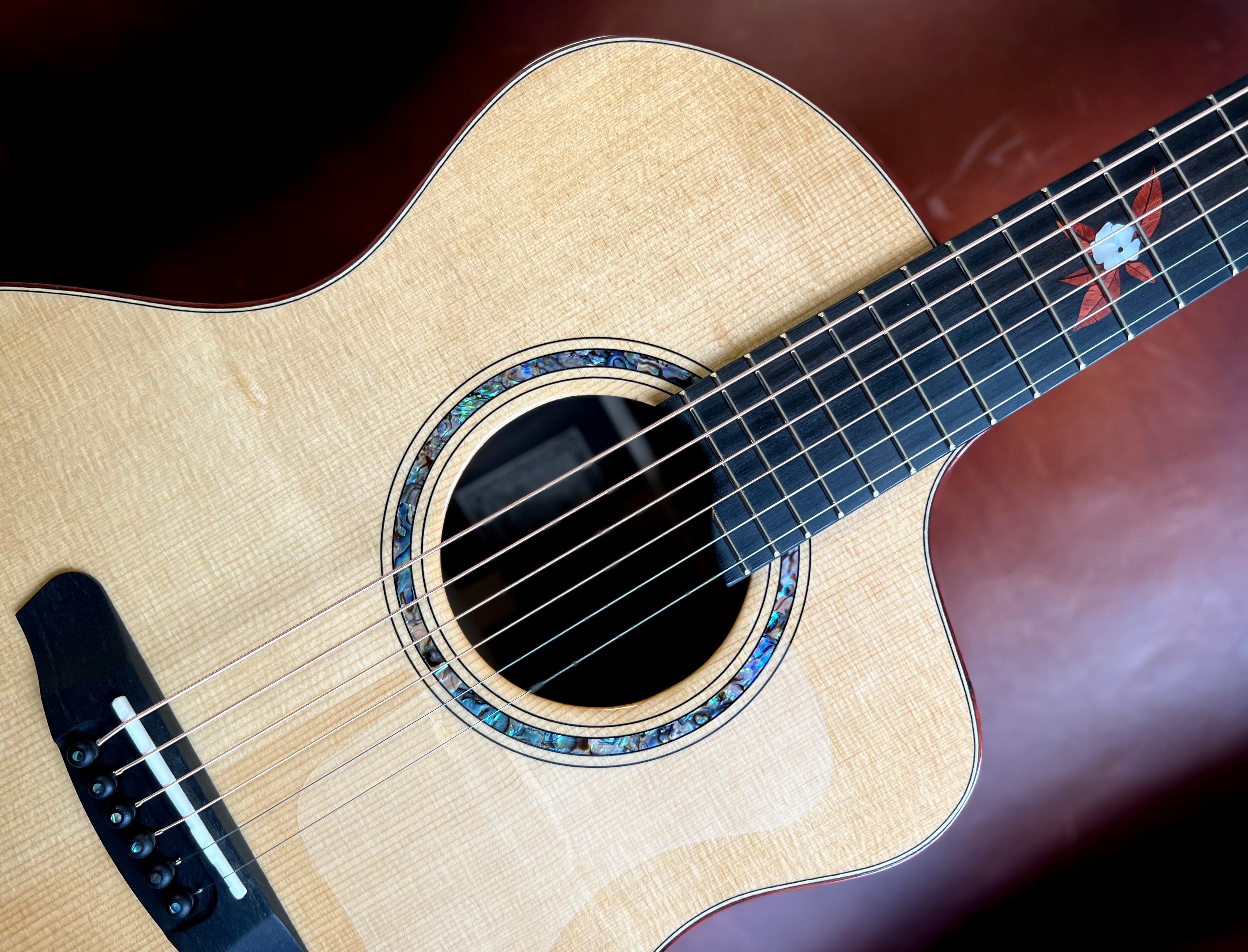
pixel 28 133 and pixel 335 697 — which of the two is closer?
pixel 335 697

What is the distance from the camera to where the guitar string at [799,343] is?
0.82 m

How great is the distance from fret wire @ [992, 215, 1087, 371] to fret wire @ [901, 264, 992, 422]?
0.30 feet

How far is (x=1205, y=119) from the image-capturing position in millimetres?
825

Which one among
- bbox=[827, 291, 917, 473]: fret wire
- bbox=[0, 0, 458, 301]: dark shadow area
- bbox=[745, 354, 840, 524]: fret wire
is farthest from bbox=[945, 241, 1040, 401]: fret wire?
bbox=[0, 0, 458, 301]: dark shadow area

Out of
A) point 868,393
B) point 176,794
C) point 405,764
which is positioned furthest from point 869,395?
point 176,794

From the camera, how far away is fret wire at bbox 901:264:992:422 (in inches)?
33.0

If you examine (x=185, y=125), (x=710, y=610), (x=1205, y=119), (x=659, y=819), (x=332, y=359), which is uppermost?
(x=185, y=125)

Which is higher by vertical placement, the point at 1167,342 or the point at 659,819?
the point at 1167,342

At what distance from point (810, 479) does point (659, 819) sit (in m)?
0.41

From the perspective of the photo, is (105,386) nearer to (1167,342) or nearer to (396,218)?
(396,218)

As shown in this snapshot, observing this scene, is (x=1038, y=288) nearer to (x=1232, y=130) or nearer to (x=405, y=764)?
(x=1232, y=130)

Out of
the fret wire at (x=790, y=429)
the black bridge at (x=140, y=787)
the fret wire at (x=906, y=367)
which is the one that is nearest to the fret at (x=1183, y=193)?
the fret wire at (x=906, y=367)

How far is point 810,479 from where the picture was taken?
0.86 m

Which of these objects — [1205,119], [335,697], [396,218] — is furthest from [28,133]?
[1205,119]
